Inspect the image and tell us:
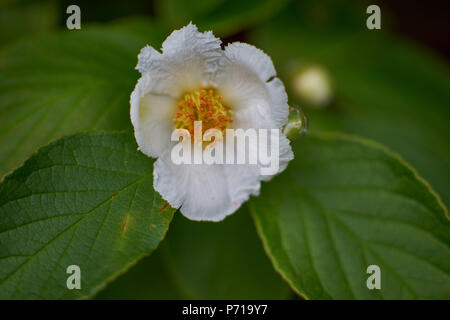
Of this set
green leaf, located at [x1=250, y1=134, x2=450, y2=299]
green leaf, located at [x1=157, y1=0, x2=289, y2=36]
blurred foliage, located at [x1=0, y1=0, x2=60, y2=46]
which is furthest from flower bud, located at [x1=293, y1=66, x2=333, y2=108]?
blurred foliage, located at [x1=0, y1=0, x2=60, y2=46]

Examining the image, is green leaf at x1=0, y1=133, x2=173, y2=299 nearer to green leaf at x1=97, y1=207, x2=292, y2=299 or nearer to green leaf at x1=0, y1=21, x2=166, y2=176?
green leaf at x1=0, y1=21, x2=166, y2=176

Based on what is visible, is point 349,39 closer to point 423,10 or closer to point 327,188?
point 423,10

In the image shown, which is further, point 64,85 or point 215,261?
point 215,261

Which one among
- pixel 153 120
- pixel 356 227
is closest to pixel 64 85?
pixel 153 120

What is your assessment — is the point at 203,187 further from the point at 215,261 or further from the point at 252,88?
the point at 215,261

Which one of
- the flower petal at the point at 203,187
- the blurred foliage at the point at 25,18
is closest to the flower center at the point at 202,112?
the flower petal at the point at 203,187
